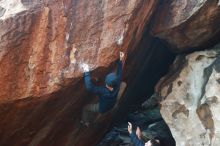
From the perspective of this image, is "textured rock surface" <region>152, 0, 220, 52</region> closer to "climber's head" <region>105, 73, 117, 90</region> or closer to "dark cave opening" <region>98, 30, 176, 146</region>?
"dark cave opening" <region>98, 30, 176, 146</region>

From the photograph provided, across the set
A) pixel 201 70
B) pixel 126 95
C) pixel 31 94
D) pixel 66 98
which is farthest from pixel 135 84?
pixel 31 94

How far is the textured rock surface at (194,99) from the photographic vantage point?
31.1 ft

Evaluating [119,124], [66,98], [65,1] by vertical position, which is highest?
[65,1]

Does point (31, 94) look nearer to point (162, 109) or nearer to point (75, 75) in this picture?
point (75, 75)

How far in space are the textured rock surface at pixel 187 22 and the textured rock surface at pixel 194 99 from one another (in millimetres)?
Result: 510

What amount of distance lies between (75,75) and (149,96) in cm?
500

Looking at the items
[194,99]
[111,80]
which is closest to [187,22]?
[194,99]

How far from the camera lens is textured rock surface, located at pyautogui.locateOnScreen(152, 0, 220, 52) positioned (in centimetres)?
921

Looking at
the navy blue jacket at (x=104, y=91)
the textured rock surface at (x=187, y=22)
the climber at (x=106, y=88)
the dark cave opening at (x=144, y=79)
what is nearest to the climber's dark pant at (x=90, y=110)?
the climber at (x=106, y=88)

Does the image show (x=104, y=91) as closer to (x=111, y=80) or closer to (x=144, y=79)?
(x=111, y=80)

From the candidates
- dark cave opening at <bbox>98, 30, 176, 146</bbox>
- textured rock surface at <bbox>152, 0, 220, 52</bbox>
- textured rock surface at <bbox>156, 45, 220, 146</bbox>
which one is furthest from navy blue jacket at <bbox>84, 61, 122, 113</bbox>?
textured rock surface at <bbox>156, 45, 220, 146</bbox>

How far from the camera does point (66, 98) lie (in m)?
9.21

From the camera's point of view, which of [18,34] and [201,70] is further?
[201,70]

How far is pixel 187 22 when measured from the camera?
9453mm
